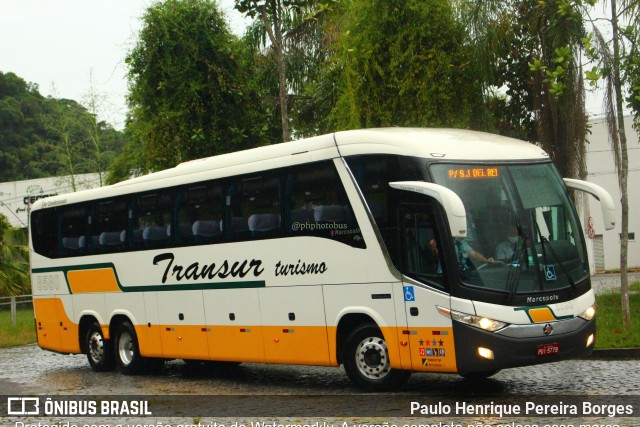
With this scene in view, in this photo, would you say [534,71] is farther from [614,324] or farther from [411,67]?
[614,324]

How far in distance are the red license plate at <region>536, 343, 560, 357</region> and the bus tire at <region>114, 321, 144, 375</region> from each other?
872 centimetres

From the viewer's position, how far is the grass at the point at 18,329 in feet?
94.3

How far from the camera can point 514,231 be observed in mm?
12758

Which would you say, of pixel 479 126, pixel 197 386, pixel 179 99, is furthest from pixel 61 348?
pixel 479 126

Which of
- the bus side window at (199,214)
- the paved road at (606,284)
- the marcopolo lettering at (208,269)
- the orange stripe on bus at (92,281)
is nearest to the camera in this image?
the marcopolo lettering at (208,269)

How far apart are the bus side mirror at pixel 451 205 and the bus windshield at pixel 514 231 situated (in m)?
0.41

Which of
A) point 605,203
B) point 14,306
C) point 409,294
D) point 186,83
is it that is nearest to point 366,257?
point 409,294

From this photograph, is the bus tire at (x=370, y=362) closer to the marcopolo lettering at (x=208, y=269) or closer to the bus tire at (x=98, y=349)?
the marcopolo lettering at (x=208, y=269)

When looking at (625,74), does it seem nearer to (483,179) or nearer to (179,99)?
(483,179)

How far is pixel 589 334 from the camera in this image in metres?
13.2

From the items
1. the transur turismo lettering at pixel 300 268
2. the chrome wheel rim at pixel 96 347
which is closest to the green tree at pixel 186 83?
the chrome wheel rim at pixel 96 347

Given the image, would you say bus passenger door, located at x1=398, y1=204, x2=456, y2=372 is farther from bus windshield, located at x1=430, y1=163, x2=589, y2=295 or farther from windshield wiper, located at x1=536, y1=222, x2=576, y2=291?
windshield wiper, located at x1=536, y1=222, x2=576, y2=291

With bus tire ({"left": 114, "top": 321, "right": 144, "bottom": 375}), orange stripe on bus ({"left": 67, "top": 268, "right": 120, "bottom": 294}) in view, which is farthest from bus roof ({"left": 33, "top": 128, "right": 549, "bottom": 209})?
bus tire ({"left": 114, "top": 321, "right": 144, "bottom": 375})

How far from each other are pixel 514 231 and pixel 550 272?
2.30ft
